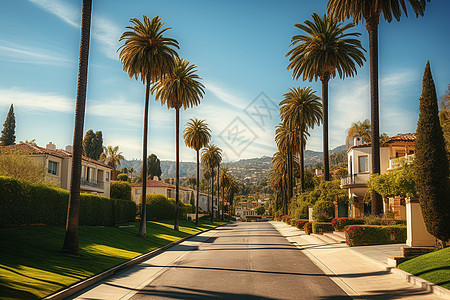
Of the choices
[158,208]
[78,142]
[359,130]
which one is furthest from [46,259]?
[359,130]

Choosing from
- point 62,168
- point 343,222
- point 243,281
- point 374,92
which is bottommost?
point 243,281

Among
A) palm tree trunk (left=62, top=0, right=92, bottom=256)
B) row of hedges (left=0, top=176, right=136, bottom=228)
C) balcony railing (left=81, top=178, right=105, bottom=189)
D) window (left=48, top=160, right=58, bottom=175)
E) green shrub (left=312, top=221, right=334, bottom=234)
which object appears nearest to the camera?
palm tree trunk (left=62, top=0, right=92, bottom=256)

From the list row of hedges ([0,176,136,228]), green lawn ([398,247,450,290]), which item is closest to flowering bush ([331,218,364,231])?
green lawn ([398,247,450,290])

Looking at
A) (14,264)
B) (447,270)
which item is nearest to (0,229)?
(14,264)

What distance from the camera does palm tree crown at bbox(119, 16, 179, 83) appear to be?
33.1 meters

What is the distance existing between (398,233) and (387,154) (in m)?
20.0

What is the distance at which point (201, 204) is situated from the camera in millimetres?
146750

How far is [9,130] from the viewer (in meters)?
84.2

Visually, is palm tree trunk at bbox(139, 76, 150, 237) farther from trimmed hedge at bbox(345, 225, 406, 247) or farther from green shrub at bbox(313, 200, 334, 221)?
green shrub at bbox(313, 200, 334, 221)

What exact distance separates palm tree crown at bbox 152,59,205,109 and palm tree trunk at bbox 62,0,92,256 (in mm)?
24870

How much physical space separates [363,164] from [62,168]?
36.1 m

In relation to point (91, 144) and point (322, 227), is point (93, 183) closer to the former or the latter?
point (322, 227)

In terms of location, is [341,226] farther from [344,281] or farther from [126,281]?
[126,281]

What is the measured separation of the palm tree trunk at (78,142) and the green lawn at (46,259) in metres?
0.83
